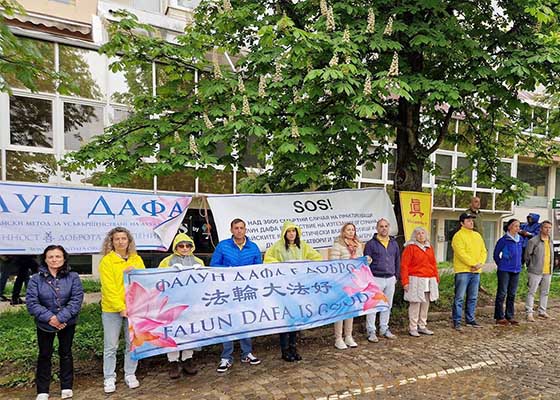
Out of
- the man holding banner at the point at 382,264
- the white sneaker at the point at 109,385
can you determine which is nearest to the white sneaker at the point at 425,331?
the man holding banner at the point at 382,264

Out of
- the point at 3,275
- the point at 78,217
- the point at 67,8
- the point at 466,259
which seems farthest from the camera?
the point at 67,8

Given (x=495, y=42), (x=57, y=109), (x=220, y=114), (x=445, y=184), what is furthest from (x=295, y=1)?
(x=57, y=109)

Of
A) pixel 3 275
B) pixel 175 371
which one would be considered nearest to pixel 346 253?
pixel 175 371

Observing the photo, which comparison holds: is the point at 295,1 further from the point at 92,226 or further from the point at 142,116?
the point at 92,226

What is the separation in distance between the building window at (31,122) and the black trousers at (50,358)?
8.68 m

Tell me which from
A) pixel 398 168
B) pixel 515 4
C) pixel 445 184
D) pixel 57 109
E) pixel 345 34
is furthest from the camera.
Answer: pixel 57 109

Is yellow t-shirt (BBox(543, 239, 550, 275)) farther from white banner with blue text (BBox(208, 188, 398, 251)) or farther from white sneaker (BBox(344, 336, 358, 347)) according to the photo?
white sneaker (BBox(344, 336, 358, 347))

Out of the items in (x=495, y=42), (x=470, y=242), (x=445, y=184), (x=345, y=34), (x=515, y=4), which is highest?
(x=515, y=4)

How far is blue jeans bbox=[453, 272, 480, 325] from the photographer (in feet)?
23.3

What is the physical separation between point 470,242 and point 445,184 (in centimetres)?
394

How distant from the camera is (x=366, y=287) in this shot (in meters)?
5.86

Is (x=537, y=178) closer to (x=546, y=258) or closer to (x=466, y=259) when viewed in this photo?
(x=546, y=258)

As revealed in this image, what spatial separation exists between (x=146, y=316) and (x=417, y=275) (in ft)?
13.3

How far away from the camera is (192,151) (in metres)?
5.73
